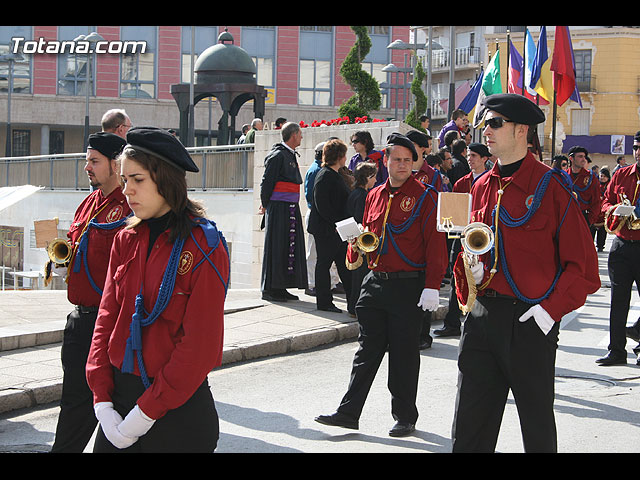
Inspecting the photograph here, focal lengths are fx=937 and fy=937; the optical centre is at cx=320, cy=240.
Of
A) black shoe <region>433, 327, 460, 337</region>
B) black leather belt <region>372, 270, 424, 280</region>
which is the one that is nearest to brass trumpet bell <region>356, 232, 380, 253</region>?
black leather belt <region>372, 270, 424, 280</region>

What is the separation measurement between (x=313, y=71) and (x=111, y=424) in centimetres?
5158

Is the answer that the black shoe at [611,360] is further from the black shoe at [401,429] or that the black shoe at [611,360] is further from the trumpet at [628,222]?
the black shoe at [401,429]

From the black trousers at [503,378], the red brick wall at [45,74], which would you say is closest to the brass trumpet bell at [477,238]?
the black trousers at [503,378]

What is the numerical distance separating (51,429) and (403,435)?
96.5 inches

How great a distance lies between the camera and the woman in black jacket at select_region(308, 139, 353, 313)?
10.4 meters

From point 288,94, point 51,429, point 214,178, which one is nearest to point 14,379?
point 51,429

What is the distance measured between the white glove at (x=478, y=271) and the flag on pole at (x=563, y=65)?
18.8 m

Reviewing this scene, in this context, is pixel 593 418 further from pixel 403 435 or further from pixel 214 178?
pixel 214 178

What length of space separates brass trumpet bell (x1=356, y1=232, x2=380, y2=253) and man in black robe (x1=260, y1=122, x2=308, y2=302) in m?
4.91

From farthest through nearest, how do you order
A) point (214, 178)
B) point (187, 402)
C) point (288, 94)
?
point (288, 94) → point (214, 178) → point (187, 402)

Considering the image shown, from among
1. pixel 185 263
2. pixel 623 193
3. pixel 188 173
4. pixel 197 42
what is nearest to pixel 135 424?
pixel 185 263

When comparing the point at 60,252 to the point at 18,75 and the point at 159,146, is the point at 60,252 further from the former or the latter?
the point at 18,75

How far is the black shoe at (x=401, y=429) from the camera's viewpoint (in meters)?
6.35
